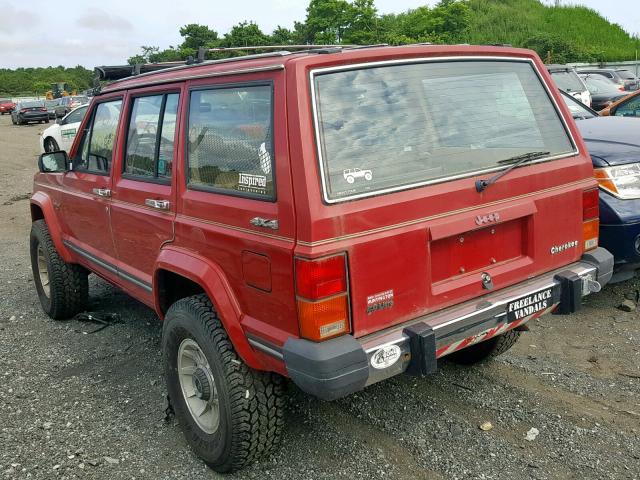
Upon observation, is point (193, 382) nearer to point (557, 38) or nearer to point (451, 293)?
point (451, 293)

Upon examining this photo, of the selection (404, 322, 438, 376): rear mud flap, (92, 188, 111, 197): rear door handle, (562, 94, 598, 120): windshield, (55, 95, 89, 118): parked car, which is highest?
(55, 95, 89, 118): parked car

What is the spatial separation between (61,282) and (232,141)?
9.54 feet

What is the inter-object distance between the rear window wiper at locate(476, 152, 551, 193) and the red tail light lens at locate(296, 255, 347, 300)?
85 cm

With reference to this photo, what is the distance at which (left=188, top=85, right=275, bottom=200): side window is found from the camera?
107 inches

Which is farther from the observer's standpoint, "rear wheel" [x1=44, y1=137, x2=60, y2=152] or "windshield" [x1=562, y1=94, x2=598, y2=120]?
"rear wheel" [x1=44, y1=137, x2=60, y2=152]

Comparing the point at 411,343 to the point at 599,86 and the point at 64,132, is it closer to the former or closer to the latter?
the point at 599,86

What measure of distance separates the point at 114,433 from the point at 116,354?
118 centimetres

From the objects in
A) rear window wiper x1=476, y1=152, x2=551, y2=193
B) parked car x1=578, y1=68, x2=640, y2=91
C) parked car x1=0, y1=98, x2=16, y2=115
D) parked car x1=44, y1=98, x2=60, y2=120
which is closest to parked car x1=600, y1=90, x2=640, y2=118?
rear window wiper x1=476, y1=152, x2=551, y2=193

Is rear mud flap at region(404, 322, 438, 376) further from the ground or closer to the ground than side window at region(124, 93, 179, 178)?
closer to the ground

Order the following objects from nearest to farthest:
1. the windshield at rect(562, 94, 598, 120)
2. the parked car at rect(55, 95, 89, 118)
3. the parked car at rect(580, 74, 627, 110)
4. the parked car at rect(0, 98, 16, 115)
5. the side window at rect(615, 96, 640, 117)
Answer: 1. the windshield at rect(562, 94, 598, 120)
2. the side window at rect(615, 96, 640, 117)
3. the parked car at rect(580, 74, 627, 110)
4. the parked car at rect(55, 95, 89, 118)
5. the parked car at rect(0, 98, 16, 115)

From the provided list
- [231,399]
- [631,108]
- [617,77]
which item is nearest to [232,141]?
[231,399]

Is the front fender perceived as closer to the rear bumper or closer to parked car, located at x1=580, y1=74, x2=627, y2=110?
the rear bumper

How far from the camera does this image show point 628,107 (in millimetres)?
7891

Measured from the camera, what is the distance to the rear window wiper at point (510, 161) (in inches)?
115
